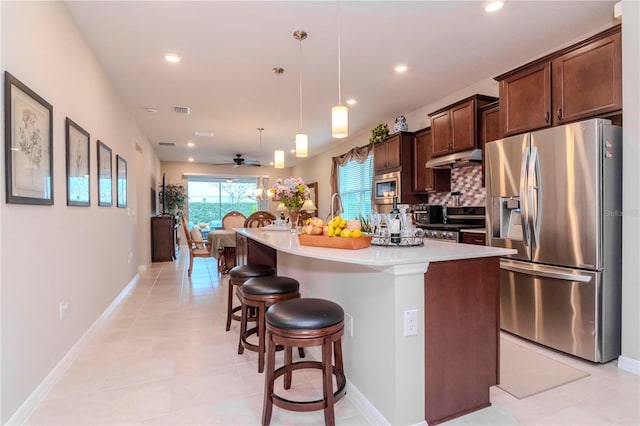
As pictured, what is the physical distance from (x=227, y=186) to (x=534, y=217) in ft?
32.2

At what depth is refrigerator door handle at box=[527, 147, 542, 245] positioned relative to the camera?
2.64m

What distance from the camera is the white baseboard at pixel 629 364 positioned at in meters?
2.25

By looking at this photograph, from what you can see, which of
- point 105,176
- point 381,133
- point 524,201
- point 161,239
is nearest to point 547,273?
point 524,201

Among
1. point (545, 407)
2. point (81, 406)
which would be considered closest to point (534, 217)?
point (545, 407)

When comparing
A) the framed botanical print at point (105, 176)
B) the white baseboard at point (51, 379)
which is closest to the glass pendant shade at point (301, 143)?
the framed botanical print at point (105, 176)

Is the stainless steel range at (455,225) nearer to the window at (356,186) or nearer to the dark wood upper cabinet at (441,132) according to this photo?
the dark wood upper cabinet at (441,132)

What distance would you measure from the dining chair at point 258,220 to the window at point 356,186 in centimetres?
205

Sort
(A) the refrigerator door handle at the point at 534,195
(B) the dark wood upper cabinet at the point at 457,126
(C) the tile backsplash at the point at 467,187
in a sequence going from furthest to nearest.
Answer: (C) the tile backsplash at the point at 467,187, (B) the dark wood upper cabinet at the point at 457,126, (A) the refrigerator door handle at the point at 534,195

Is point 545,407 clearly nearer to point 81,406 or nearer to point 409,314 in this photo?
point 409,314

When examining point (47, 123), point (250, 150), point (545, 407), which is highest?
point (250, 150)

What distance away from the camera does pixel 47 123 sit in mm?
2150

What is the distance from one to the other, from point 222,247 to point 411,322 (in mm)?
4677

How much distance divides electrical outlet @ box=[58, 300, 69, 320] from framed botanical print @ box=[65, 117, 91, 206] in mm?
723

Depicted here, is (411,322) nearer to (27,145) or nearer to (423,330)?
(423,330)
